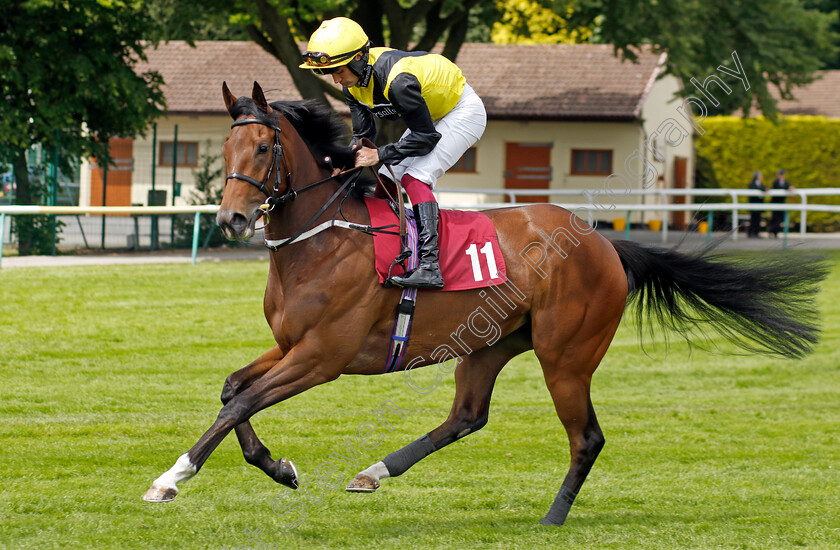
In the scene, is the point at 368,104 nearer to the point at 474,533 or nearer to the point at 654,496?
the point at 474,533

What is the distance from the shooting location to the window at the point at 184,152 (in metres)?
23.8

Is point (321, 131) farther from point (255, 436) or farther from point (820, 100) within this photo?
point (820, 100)

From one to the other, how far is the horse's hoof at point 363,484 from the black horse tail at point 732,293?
1.80m

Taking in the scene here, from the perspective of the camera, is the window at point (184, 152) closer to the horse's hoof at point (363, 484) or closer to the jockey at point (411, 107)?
the jockey at point (411, 107)

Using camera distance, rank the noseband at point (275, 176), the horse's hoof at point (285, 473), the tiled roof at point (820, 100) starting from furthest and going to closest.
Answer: the tiled roof at point (820, 100) → the horse's hoof at point (285, 473) → the noseband at point (275, 176)

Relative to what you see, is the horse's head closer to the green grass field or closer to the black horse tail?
the green grass field

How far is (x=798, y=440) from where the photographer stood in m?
7.03

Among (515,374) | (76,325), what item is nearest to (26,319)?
(76,325)

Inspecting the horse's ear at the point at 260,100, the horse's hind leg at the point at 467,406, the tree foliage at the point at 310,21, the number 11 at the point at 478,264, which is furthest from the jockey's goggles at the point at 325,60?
the tree foliage at the point at 310,21

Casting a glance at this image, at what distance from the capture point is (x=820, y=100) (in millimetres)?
33656

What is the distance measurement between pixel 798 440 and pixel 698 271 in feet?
6.91

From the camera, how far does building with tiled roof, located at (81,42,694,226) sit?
86.8ft

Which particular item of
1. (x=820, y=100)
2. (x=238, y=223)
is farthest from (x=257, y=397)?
(x=820, y=100)

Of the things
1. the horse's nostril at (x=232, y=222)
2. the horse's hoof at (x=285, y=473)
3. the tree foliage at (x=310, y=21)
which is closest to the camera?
the horse's nostril at (x=232, y=222)
